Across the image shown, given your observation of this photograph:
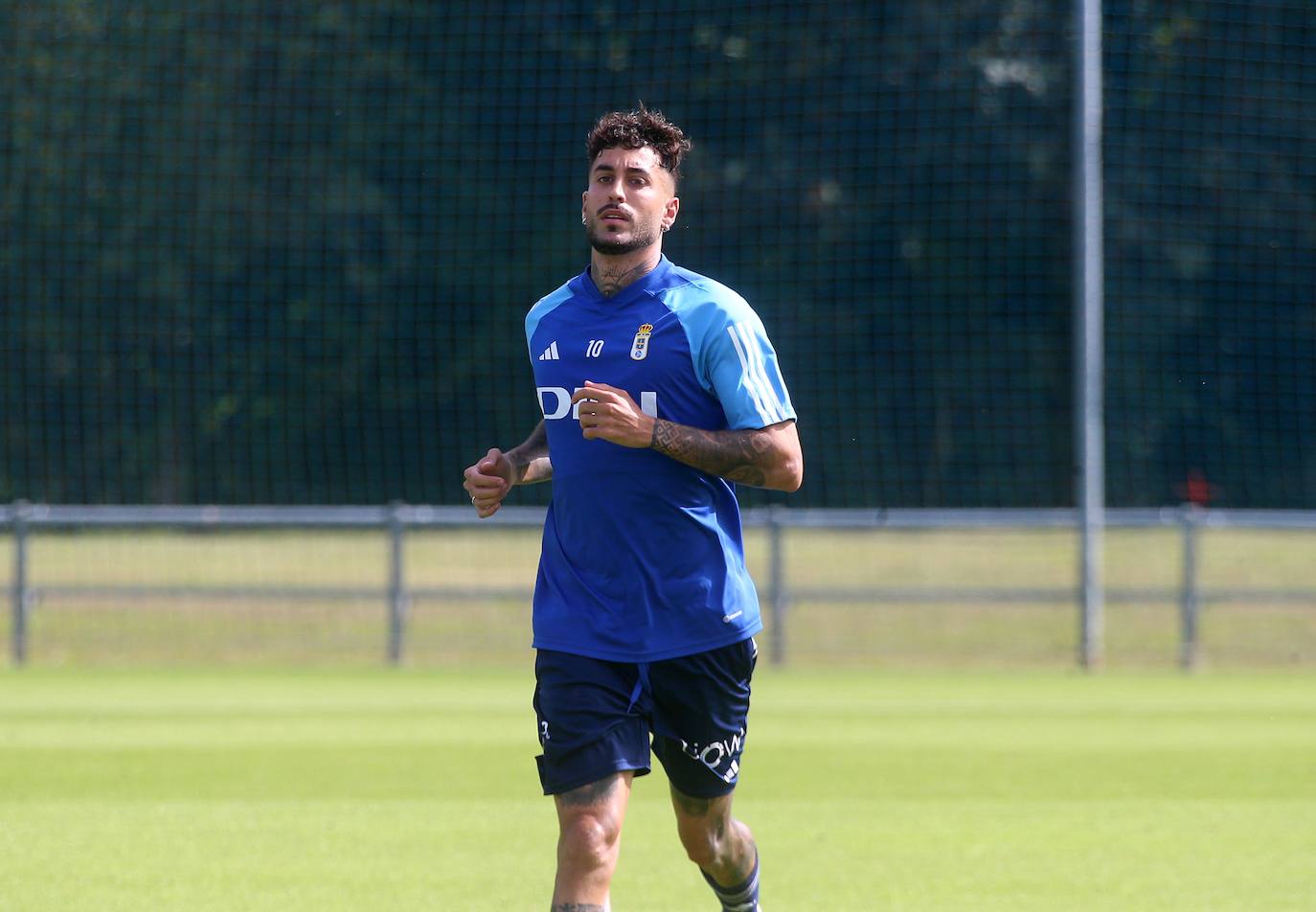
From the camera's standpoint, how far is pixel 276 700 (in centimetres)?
1406

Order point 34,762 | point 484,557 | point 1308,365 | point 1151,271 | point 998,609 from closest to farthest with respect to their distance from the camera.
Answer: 1. point 34,762
2. point 998,609
3. point 484,557
4. point 1308,365
5. point 1151,271

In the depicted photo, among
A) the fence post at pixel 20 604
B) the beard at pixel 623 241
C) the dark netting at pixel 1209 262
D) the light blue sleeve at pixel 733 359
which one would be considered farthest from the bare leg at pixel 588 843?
the dark netting at pixel 1209 262

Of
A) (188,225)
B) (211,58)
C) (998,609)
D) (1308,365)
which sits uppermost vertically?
(211,58)

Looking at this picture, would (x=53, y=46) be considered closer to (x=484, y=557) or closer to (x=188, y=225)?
(x=188, y=225)

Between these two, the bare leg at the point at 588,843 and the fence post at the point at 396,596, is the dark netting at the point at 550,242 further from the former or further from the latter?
the bare leg at the point at 588,843

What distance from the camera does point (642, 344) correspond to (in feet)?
17.9

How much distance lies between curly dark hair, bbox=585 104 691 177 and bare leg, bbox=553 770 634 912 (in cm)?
168

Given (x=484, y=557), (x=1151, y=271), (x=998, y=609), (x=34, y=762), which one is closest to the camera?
(x=34, y=762)

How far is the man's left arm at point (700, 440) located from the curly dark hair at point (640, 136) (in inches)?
26.6

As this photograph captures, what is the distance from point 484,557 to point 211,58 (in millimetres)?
11555

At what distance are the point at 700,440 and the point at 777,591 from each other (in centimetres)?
1130

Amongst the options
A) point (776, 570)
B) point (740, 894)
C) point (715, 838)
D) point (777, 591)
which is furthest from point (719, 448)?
point (776, 570)

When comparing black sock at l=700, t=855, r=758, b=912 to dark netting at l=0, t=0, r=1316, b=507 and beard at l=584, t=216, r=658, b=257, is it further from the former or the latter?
dark netting at l=0, t=0, r=1316, b=507

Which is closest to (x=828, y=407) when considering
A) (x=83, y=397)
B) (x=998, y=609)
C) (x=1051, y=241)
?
(x=1051, y=241)
